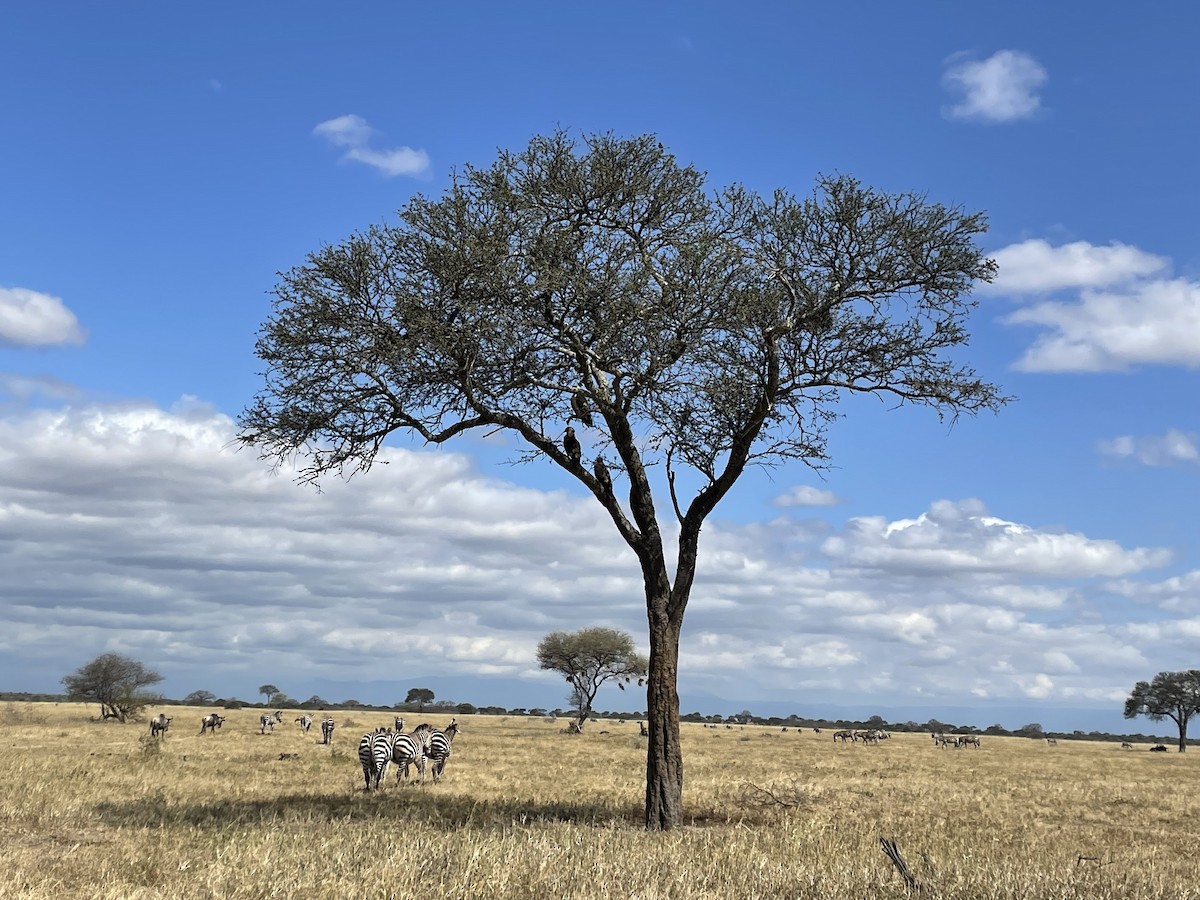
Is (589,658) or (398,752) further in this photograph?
(589,658)

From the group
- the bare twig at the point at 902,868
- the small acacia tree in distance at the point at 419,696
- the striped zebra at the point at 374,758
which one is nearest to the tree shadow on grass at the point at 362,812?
the striped zebra at the point at 374,758

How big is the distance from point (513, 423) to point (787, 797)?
14.0m

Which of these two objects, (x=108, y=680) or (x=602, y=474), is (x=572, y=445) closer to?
(x=602, y=474)

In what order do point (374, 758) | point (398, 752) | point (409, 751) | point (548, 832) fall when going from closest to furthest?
point (548, 832) < point (374, 758) < point (398, 752) < point (409, 751)

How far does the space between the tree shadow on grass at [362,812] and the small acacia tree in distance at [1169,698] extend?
98.8 m

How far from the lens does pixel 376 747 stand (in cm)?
2677

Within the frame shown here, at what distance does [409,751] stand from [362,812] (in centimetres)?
917

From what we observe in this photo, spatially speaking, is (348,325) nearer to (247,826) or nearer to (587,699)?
(247,826)

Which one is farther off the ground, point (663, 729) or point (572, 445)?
point (572, 445)

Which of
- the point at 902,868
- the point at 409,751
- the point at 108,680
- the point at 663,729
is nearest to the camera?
the point at 902,868

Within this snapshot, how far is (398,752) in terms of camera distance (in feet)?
95.5

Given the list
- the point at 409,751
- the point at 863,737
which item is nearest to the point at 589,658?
the point at 863,737

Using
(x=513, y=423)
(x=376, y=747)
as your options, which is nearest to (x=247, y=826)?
(x=513, y=423)

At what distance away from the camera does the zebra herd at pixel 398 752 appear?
2653 centimetres
